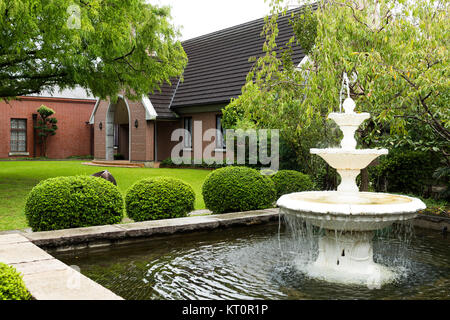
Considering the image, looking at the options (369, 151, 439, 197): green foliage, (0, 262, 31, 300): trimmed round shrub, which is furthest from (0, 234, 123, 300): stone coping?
(369, 151, 439, 197): green foliage

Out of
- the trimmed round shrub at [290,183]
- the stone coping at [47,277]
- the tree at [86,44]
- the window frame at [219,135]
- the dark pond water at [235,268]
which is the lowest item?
the dark pond water at [235,268]

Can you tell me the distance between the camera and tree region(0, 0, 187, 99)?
35.2 feet

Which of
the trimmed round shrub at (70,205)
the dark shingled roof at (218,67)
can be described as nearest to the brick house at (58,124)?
the dark shingled roof at (218,67)

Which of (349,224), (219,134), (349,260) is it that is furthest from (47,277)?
(219,134)

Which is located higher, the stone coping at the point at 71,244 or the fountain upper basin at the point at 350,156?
the fountain upper basin at the point at 350,156

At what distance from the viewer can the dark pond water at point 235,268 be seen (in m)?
4.76

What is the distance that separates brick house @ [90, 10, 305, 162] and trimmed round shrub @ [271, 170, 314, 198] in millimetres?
10165

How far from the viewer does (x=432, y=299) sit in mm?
4594

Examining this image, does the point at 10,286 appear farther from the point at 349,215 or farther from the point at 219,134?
the point at 219,134

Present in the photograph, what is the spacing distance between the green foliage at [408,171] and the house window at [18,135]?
92.4ft

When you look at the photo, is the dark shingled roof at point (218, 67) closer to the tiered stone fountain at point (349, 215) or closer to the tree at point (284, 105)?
the tree at point (284, 105)

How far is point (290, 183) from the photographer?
10398 millimetres

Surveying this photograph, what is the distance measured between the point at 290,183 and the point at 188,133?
47.0 feet
